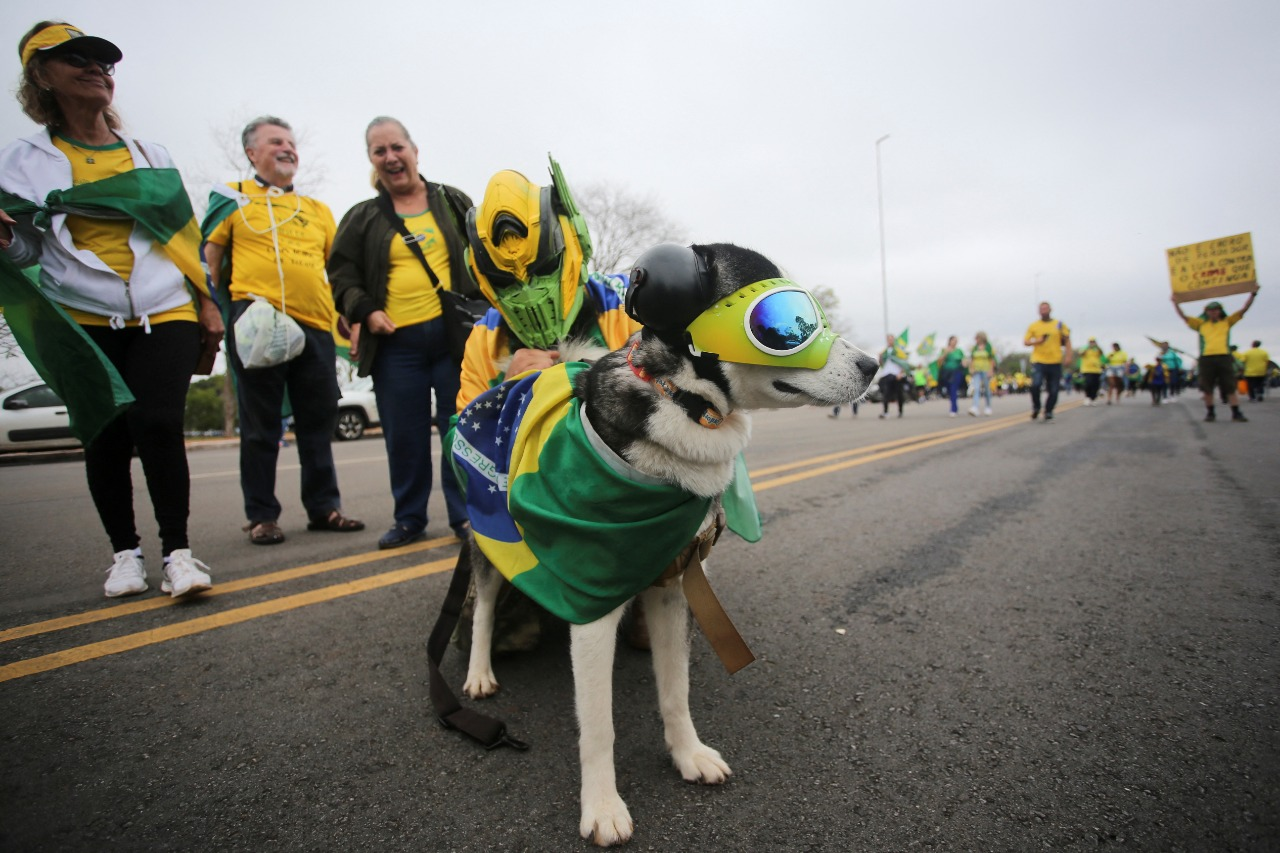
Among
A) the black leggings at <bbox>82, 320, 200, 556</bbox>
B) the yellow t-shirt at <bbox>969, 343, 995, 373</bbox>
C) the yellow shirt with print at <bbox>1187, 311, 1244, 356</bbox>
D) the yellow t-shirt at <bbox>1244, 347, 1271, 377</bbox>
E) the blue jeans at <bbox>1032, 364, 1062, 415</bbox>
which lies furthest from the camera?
the yellow t-shirt at <bbox>1244, 347, 1271, 377</bbox>

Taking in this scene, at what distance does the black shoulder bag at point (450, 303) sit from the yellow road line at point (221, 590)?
125 centimetres

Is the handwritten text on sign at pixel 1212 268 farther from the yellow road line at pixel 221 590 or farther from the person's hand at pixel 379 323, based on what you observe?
the yellow road line at pixel 221 590

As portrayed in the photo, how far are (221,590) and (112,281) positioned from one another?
4.92 feet

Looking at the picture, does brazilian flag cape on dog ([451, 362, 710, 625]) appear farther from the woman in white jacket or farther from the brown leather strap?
the woman in white jacket

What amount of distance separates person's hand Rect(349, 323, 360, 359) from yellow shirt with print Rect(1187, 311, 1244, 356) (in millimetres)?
14960

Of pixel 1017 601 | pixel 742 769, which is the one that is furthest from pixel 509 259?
pixel 1017 601

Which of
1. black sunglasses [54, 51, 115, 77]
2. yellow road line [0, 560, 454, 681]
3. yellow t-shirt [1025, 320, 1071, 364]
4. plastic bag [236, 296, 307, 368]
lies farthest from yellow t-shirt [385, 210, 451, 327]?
yellow t-shirt [1025, 320, 1071, 364]

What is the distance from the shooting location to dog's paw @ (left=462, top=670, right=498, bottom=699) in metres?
2.01

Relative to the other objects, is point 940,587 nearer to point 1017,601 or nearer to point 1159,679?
point 1017,601

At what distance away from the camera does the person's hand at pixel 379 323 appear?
343 cm

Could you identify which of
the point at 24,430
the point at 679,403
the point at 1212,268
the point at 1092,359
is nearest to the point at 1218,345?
the point at 1212,268

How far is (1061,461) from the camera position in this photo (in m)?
6.57

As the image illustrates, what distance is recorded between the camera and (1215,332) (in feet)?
37.4

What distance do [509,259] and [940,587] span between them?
8.08 feet
